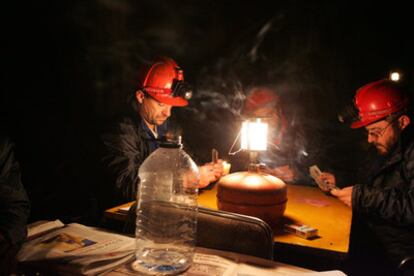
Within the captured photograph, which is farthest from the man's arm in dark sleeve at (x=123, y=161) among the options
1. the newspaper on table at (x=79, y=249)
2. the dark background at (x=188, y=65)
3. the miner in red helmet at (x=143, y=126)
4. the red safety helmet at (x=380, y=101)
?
the red safety helmet at (x=380, y=101)

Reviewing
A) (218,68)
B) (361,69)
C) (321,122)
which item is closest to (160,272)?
(218,68)

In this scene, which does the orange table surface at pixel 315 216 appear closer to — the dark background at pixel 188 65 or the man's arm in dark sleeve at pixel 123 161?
the man's arm in dark sleeve at pixel 123 161

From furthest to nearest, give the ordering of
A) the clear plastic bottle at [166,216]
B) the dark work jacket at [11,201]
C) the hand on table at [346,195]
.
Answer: the hand on table at [346,195] < the dark work jacket at [11,201] < the clear plastic bottle at [166,216]

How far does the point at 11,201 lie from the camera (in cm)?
185

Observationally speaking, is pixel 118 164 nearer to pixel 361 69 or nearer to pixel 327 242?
pixel 327 242

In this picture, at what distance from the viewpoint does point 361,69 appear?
7.34 metres

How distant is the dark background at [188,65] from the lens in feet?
11.2

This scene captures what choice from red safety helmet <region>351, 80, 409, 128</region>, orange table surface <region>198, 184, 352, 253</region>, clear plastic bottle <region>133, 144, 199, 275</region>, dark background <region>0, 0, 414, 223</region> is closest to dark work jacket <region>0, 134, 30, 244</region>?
clear plastic bottle <region>133, 144, 199, 275</region>

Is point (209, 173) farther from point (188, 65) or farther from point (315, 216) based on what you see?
point (188, 65)

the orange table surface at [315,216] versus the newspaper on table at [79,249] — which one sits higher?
the newspaper on table at [79,249]

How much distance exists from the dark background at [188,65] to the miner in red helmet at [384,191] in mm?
1660

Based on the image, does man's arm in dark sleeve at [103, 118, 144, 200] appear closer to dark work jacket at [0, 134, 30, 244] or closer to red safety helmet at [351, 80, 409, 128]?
dark work jacket at [0, 134, 30, 244]

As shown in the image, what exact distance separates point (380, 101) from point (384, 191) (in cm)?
82

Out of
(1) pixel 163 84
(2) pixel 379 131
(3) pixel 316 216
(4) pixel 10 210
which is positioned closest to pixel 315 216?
(3) pixel 316 216
